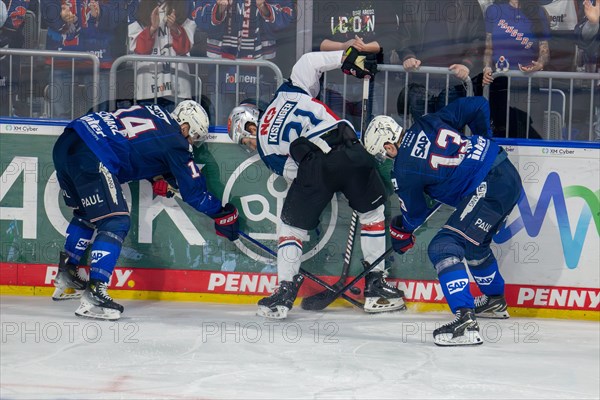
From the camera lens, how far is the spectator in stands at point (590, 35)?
788 cm

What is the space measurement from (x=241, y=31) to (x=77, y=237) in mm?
1909

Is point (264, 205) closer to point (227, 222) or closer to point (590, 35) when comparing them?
point (227, 222)

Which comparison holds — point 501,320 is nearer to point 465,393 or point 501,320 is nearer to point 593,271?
point 593,271

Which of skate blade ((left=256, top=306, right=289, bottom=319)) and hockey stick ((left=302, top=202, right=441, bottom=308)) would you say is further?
hockey stick ((left=302, top=202, right=441, bottom=308))

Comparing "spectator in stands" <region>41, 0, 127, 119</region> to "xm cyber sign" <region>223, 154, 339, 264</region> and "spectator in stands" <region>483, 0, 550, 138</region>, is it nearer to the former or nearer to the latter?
"xm cyber sign" <region>223, 154, 339, 264</region>

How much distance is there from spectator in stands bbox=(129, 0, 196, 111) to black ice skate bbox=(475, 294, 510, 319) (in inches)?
100

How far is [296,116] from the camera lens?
24.4ft

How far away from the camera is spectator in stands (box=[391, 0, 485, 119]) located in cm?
796

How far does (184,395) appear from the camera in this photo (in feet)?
18.2

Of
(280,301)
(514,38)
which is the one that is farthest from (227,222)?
(514,38)

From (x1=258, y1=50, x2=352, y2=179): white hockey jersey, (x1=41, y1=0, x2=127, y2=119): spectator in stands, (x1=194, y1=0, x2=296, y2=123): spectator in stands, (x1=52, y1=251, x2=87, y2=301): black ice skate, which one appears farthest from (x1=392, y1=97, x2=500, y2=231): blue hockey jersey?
(x1=41, y1=0, x2=127, y2=119): spectator in stands

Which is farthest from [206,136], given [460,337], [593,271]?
[593,271]

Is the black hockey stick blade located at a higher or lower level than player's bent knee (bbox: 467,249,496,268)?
lower

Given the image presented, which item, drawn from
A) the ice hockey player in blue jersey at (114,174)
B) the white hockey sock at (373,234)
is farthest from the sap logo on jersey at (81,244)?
the white hockey sock at (373,234)
